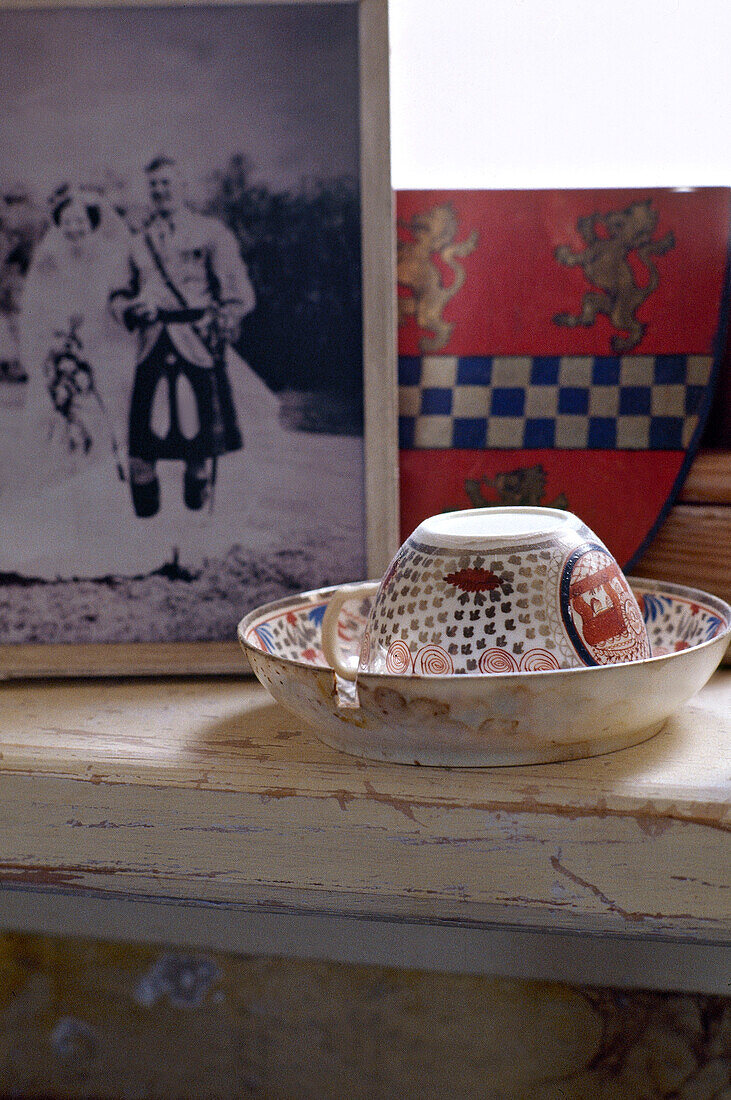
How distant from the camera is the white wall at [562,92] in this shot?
0.87 meters

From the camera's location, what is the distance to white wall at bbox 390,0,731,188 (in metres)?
0.87

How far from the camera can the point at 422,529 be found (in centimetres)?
66

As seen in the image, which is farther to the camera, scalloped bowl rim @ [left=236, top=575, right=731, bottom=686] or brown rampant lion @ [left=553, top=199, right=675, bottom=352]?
brown rampant lion @ [left=553, top=199, right=675, bottom=352]

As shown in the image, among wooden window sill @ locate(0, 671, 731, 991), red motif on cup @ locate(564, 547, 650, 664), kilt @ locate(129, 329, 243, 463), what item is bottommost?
wooden window sill @ locate(0, 671, 731, 991)

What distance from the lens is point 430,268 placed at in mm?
849

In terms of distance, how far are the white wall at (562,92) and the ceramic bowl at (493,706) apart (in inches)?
18.7

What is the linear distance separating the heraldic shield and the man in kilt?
6.4 inches

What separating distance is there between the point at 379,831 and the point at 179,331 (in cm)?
45

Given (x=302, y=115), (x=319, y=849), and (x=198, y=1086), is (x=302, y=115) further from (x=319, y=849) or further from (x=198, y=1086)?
(x=198, y=1086)

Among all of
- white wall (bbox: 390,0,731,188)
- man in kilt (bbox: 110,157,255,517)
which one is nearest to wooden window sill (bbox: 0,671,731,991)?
man in kilt (bbox: 110,157,255,517)

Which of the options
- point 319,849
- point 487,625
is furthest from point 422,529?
point 319,849

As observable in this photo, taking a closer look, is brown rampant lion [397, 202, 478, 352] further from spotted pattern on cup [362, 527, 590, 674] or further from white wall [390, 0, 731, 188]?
spotted pattern on cup [362, 527, 590, 674]

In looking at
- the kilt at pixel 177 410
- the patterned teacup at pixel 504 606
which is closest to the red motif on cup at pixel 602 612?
the patterned teacup at pixel 504 606

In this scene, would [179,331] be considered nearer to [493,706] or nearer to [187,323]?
[187,323]
